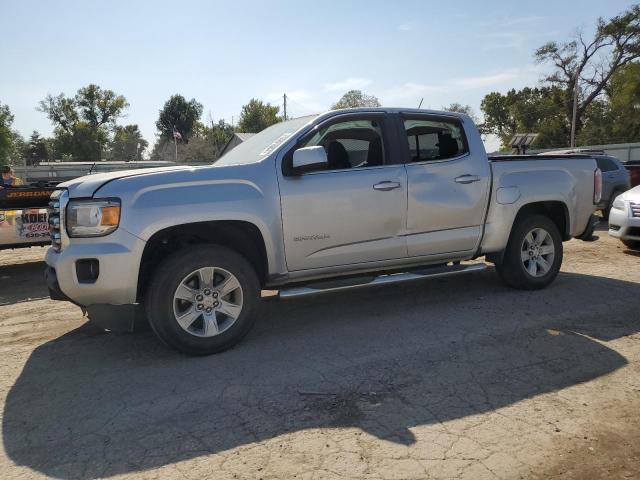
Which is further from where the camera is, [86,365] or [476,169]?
[476,169]

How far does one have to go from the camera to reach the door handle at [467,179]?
544 cm

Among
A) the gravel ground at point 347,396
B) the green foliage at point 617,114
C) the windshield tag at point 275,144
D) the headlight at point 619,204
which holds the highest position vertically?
the green foliage at point 617,114

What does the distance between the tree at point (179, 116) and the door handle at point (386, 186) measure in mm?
99049

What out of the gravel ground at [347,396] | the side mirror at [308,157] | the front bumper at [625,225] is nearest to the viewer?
the gravel ground at [347,396]

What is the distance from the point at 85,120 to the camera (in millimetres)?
81500

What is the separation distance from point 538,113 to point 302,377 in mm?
61470

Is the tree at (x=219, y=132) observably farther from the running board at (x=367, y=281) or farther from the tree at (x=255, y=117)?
the running board at (x=367, y=281)

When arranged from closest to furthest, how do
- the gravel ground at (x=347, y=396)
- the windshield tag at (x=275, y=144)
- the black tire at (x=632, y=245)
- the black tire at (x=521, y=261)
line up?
the gravel ground at (x=347, y=396)
the windshield tag at (x=275, y=144)
the black tire at (x=521, y=261)
the black tire at (x=632, y=245)

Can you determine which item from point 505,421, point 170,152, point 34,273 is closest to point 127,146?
point 170,152

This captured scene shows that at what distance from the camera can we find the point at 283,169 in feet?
15.3

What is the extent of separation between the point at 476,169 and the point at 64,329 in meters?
4.56

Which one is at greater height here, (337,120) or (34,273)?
(337,120)

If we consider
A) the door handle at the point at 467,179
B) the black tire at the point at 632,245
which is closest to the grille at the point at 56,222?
the door handle at the point at 467,179

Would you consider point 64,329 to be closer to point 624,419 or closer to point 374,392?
point 374,392
